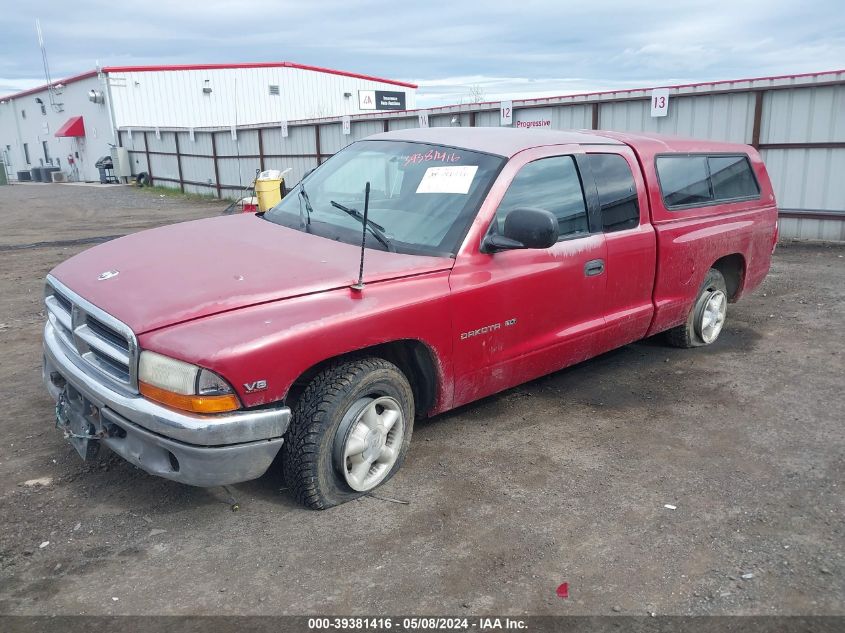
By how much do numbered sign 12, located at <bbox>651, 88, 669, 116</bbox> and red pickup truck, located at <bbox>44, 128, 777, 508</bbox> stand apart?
24.7 feet

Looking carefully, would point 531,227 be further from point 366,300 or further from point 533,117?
point 533,117

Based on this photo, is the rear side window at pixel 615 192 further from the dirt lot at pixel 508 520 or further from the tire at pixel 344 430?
the tire at pixel 344 430

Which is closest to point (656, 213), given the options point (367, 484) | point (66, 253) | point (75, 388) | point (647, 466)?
point (647, 466)

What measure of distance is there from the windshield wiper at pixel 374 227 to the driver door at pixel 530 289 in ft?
1.33

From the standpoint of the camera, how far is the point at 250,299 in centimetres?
308

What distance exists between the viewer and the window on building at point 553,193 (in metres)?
4.08

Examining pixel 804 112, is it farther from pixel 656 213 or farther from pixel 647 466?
pixel 647 466

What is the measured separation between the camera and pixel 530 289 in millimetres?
4059

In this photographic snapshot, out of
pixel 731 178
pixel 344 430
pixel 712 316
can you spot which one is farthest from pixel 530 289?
pixel 731 178

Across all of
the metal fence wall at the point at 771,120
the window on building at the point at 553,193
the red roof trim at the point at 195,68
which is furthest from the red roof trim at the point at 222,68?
the window on building at the point at 553,193

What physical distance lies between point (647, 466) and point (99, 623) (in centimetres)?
283

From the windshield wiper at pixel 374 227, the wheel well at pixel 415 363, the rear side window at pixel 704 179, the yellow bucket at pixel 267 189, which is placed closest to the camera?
the wheel well at pixel 415 363

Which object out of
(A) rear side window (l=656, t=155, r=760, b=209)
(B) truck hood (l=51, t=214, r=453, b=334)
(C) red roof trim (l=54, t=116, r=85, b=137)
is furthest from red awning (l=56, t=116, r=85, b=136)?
(A) rear side window (l=656, t=155, r=760, b=209)

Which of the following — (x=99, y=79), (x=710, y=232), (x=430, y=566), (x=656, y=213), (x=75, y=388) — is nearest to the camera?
(x=430, y=566)
